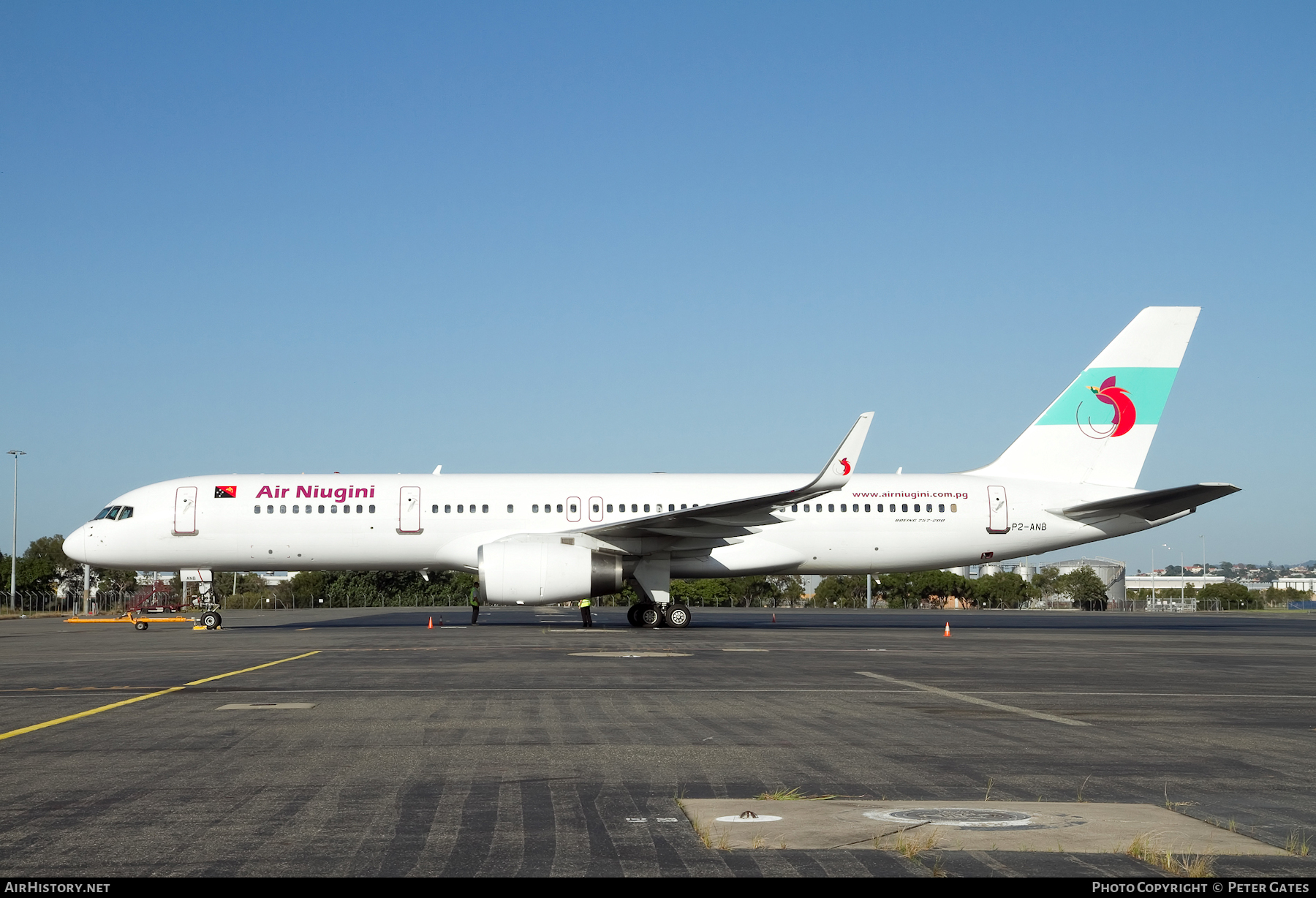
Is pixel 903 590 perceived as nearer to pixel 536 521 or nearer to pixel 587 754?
pixel 536 521

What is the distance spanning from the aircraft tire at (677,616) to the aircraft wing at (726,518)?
1.70 metres

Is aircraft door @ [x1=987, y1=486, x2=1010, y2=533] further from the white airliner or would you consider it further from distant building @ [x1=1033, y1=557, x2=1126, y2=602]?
distant building @ [x1=1033, y1=557, x2=1126, y2=602]

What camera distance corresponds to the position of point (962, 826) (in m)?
5.70

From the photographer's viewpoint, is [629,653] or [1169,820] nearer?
[1169,820]

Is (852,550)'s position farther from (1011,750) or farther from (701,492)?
(1011,750)

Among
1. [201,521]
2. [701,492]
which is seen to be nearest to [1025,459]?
[701,492]

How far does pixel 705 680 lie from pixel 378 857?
1007cm

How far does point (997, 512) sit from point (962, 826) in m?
26.9

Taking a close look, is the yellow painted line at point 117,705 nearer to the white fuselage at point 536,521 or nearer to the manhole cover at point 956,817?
the manhole cover at point 956,817

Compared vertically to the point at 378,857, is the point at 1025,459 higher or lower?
higher

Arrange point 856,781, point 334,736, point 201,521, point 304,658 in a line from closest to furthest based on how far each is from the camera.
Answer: point 856,781, point 334,736, point 304,658, point 201,521

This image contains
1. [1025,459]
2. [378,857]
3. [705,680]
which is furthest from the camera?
[1025,459]

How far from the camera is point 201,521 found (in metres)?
30.1

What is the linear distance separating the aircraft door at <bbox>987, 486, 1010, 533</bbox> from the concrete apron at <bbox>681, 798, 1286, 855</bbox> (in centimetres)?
2582
